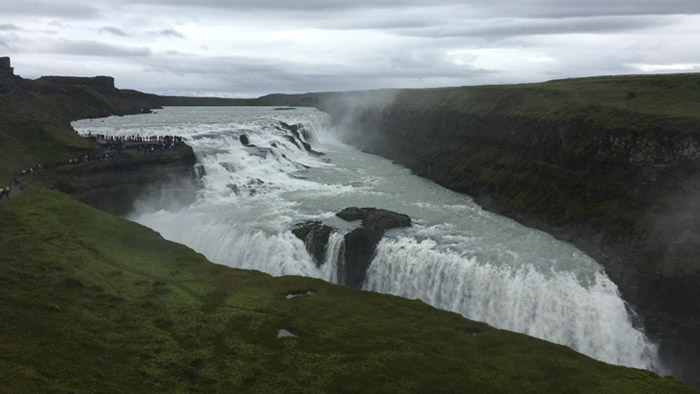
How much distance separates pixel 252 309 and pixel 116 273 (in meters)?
8.15

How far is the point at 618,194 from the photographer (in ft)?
130

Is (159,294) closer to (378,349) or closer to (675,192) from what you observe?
(378,349)

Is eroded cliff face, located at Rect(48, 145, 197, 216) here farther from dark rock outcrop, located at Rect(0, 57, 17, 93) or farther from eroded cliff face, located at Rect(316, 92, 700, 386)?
dark rock outcrop, located at Rect(0, 57, 17, 93)

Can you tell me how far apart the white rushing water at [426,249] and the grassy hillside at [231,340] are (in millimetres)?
7437

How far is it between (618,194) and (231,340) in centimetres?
3245

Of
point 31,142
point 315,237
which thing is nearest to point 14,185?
point 31,142

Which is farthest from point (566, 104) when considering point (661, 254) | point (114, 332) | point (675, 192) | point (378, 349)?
point (114, 332)

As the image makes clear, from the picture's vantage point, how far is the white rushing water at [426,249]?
99.7ft

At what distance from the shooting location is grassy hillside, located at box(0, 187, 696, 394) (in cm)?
1800

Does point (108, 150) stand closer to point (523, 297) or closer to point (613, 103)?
point (523, 297)

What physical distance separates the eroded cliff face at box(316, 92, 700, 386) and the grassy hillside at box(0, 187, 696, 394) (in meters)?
12.8

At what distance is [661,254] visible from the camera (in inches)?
1315

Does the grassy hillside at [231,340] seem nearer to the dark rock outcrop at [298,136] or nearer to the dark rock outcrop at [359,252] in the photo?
the dark rock outcrop at [359,252]

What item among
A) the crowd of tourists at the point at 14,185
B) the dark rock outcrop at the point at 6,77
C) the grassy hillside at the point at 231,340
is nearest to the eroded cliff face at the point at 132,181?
the crowd of tourists at the point at 14,185
